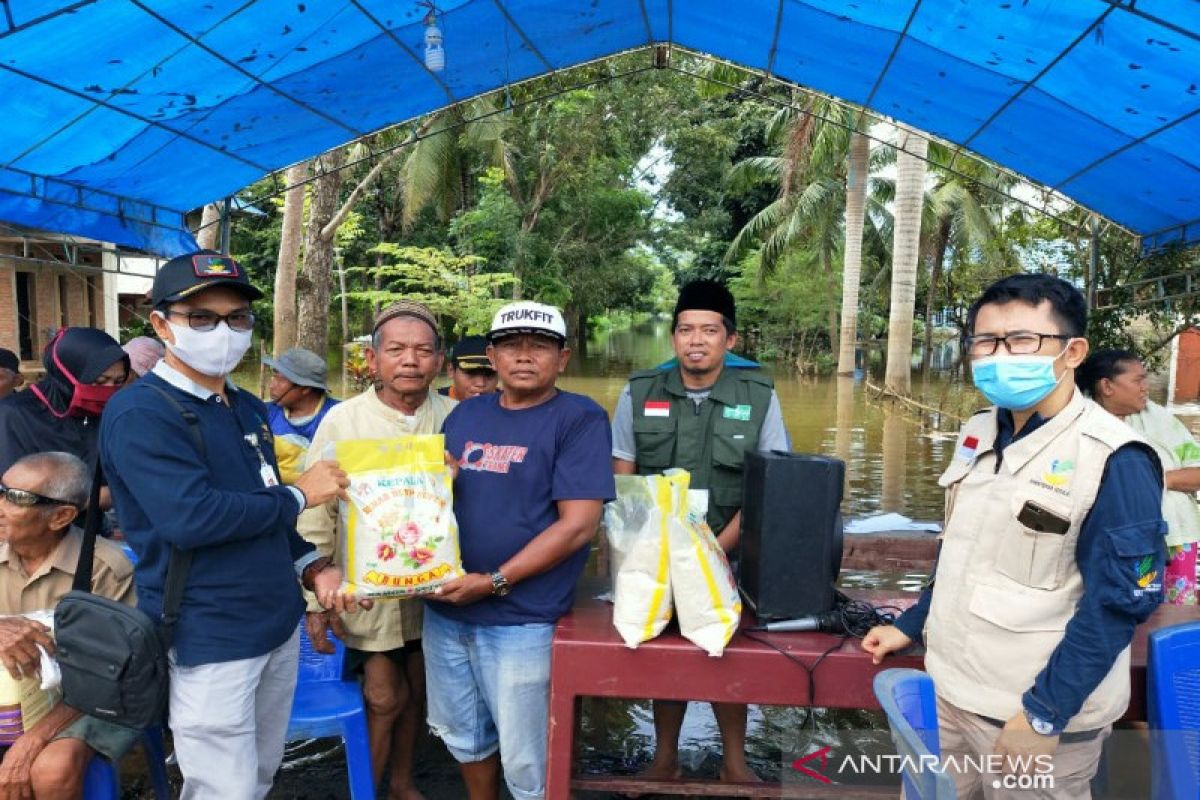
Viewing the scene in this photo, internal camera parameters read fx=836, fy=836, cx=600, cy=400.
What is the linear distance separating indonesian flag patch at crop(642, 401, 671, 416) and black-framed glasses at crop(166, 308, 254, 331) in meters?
1.48

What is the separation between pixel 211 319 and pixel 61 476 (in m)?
0.87

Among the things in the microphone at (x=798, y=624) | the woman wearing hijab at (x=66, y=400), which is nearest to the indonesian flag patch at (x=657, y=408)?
the microphone at (x=798, y=624)

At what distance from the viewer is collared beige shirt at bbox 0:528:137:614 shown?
266 centimetres

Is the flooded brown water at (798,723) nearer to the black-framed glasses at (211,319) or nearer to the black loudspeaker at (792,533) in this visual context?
the black loudspeaker at (792,533)

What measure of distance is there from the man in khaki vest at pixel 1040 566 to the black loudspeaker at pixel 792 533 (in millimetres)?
457

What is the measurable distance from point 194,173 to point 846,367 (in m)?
17.0

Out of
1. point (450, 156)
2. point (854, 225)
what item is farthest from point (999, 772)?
point (450, 156)

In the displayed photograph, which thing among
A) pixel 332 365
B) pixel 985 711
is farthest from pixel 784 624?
pixel 332 365

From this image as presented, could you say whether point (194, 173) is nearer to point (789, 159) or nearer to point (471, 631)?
point (471, 631)

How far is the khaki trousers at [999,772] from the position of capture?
1927 mm

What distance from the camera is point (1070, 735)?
1.93 metres

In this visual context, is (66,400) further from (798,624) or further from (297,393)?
(798,624)

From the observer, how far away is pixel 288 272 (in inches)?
428

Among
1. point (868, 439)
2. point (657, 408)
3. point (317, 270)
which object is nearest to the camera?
point (657, 408)
